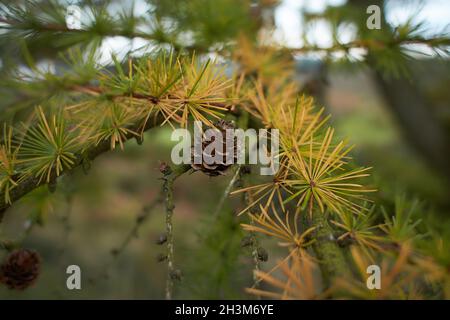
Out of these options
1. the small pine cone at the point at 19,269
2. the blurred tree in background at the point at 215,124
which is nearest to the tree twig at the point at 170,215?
the blurred tree in background at the point at 215,124

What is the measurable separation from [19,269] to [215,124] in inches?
13.0

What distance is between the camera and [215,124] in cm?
43

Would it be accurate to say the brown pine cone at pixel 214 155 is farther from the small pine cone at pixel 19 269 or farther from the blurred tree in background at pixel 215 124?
the small pine cone at pixel 19 269

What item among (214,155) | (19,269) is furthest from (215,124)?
(19,269)

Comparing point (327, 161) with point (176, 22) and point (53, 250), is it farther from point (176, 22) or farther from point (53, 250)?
point (53, 250)

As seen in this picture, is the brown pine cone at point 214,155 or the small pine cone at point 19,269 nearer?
the brown pine cone at point 214,155

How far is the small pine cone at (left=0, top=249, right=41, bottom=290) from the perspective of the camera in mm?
545

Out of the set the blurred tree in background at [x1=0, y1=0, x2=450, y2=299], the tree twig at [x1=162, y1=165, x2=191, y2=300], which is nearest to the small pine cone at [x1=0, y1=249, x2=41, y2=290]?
the blurred tree in background at [x1=0, y1=0, x2=450, y2=299]

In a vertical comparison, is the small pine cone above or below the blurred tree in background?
below

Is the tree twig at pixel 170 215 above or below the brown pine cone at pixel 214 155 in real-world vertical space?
below

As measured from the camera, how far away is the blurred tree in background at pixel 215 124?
15.6 inches

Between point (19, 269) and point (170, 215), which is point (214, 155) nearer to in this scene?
point (170, 215)

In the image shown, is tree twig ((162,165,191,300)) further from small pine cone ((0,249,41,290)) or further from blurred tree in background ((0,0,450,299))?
small pine cone ((0,249,41,290))

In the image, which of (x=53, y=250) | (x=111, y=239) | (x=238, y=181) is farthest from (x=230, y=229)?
(x=111, y=239)
